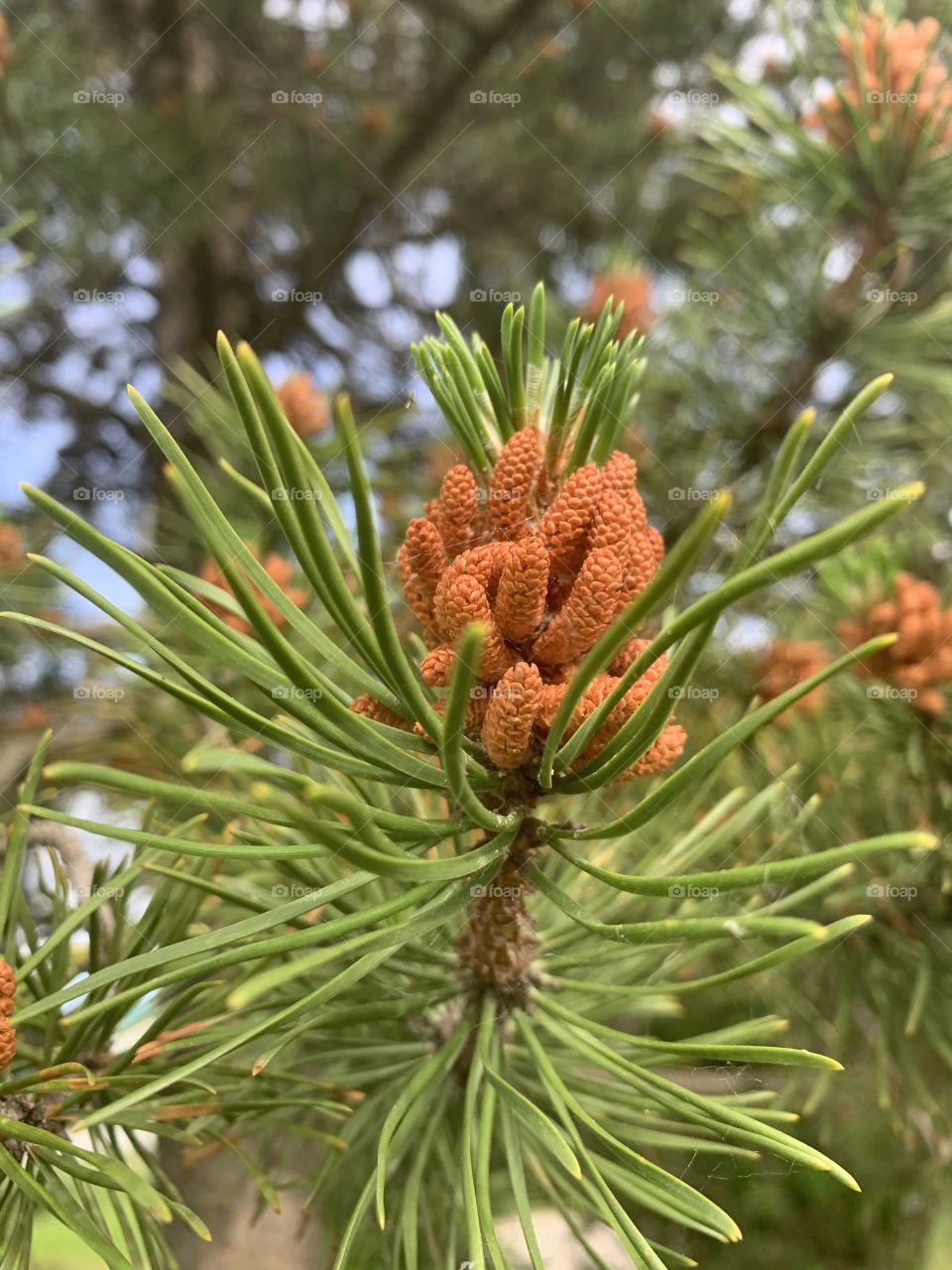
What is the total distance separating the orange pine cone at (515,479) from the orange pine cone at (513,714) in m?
0.06

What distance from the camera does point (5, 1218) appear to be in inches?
12.0

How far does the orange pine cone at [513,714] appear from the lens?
0.90ft

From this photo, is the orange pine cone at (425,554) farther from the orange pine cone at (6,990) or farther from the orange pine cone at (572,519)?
the orange pine cone at (6,990)

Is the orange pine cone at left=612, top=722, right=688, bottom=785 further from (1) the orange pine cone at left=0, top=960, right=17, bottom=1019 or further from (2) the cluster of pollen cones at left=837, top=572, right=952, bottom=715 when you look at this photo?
(2) the cluster of pollen cones at left=837, top=572, right=952, bottom=715

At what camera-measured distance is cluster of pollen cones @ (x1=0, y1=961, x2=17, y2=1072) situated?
30 centimetres

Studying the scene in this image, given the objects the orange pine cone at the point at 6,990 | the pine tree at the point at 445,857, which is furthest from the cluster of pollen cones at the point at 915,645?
the orange pine cone at the point at 6,990

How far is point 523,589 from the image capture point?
0.28 metres

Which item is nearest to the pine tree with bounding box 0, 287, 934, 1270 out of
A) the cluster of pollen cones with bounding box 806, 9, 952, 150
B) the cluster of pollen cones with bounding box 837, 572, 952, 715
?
the cluster of pollen cones with bounding box 837, 572, 952, 715

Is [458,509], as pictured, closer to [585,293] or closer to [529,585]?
[529,585]

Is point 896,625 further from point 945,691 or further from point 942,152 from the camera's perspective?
point 942,152

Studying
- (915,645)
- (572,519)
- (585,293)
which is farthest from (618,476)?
(585,293)

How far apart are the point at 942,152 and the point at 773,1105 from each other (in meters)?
0.73

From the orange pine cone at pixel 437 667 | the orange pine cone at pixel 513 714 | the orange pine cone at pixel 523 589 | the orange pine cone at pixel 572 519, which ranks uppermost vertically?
the orange pine cone at pixel 572 519

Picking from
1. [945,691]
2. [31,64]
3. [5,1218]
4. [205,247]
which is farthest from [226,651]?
[205,247]
